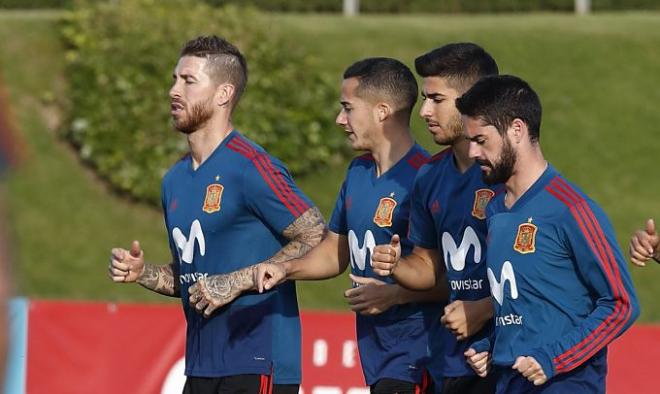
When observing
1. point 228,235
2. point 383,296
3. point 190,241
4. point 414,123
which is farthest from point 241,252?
point 414,123

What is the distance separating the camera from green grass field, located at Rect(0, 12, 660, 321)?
1537 centimetres

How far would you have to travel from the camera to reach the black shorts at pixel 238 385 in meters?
6.27

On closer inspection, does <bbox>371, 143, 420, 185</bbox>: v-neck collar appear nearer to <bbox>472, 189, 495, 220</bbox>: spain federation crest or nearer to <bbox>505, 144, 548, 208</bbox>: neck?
<bbox>472, 189, 495, 220</bbox>: spain federation crest

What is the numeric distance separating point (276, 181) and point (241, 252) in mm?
387

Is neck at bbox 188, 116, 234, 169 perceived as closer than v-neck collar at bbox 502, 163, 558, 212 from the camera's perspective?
No

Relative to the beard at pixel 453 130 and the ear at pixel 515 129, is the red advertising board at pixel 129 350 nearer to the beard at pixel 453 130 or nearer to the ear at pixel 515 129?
the beard at pixel 453 130

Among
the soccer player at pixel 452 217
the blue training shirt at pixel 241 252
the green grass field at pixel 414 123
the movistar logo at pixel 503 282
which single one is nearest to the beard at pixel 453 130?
the soccer player at pixel 452 217

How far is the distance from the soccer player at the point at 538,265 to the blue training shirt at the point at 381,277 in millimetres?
A: 964

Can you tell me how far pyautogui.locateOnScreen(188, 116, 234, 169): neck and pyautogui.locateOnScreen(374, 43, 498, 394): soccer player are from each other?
1034mm

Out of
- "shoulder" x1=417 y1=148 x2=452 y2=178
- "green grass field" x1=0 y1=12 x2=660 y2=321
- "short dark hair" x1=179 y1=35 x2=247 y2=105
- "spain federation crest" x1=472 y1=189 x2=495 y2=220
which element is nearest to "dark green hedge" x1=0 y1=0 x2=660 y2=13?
"green grass field" x1=0 y1=12 x2=660 y2=321

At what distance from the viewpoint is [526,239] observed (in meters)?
5.25

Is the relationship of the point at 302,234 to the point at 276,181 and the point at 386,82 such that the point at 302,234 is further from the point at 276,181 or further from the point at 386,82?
the point at 386,82

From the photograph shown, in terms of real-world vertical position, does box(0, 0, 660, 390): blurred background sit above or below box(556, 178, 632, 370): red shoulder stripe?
above

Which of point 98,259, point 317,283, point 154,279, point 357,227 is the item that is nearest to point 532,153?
point 357,227
